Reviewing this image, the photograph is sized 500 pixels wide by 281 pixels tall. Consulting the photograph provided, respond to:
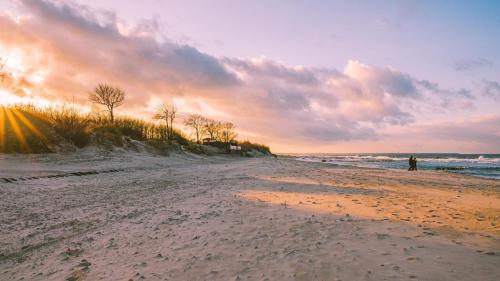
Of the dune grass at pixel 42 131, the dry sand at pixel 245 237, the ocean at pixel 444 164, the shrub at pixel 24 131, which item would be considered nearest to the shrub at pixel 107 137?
the dune grass at pixel 42 131

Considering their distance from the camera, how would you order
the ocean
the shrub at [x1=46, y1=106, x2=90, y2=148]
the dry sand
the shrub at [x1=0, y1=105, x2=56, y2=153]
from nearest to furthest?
the dry sand, the shrub at [x1=0, y1=105, x2=56, y2=153], the shrub at [x1=46, y1=106, x2=90, y2=148], the ocean

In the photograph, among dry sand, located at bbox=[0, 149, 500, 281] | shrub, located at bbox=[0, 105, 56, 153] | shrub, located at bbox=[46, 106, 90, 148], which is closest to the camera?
dry sand, located at bbox=[0, 149, 500, 281]

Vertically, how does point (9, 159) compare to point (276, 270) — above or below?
above

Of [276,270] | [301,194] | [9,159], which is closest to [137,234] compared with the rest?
[276,270]

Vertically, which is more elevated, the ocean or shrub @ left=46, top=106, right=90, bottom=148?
shrub @ left=46, top=106, right=90, bottom=148

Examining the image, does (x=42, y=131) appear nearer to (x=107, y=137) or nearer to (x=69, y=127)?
(x=69, y=127)

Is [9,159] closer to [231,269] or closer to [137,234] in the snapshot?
[137,234]

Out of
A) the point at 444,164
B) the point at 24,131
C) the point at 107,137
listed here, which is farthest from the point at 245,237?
the point at 444,164

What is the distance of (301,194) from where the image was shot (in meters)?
11.2

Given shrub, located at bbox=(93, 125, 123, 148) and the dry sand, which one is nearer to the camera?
the dry sand

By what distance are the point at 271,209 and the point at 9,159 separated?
59.1 feet

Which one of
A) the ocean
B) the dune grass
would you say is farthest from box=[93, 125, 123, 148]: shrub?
the ocean

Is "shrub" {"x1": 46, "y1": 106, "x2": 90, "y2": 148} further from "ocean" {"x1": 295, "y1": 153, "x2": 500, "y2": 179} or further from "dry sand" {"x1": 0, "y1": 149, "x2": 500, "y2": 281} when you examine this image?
"ocean" {"x1": 295, "y1": 153, "x2": 500, "y2": 179}

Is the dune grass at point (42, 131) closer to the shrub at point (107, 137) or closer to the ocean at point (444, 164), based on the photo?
the shrub at point (107, 137)
